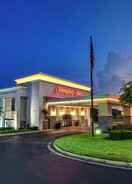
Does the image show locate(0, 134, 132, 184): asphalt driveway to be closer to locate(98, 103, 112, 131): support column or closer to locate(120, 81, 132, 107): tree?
locate(120, 81, 132, 107): tree

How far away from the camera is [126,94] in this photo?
1256 inches

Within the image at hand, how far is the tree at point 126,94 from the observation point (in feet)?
104

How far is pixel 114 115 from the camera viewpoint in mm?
39000

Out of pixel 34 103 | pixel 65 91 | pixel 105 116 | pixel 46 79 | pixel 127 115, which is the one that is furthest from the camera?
pixel 65 91

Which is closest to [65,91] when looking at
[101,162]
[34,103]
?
[34,103]

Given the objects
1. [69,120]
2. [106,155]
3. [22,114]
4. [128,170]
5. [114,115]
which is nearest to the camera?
[128,170]

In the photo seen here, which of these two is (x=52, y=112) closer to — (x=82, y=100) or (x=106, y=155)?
(x=82, y=100)

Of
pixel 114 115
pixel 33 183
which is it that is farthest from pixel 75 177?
pixel 114 115

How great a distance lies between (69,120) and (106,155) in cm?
3629

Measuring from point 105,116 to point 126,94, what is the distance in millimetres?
4760

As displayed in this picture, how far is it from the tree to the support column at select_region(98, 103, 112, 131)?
3.16m

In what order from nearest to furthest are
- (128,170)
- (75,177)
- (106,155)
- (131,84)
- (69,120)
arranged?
(75,177) → (128,170) → (106,155) → (131,84) → (69,120)

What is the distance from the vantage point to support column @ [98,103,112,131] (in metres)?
35.1

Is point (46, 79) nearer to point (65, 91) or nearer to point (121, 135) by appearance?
point (65, 91)
